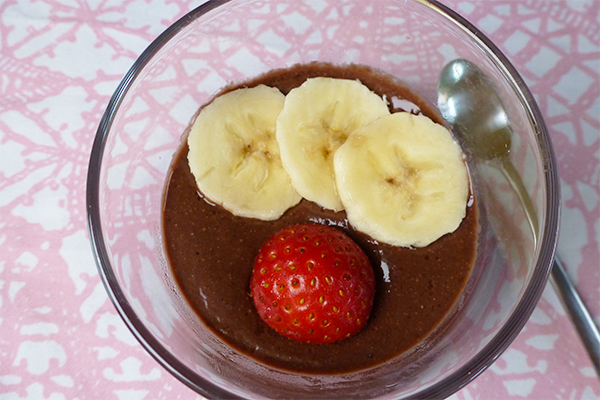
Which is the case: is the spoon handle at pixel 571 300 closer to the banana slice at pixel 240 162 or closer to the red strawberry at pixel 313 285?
the red strawberry at pixel 313 285

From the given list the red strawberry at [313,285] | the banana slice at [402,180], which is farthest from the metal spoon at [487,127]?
the red strawberry at [313,285]

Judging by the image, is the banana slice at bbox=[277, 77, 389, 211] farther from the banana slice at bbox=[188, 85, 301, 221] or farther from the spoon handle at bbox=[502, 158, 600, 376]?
the spoon handle at bbox=[502, 158, 600, 376]

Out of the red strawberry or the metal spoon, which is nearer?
the red strawberry

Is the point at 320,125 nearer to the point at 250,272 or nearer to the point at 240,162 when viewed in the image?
the point at 240,162

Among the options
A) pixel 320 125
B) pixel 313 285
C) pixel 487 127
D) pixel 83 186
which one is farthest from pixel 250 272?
pixel 487 127

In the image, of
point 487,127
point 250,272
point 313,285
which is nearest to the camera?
point 313,285

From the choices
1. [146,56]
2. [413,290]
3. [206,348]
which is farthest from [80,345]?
[413,290]

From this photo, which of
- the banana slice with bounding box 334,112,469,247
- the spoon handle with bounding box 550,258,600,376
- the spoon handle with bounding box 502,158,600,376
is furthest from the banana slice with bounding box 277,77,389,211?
the spoon handle with bounding box 550,258,600,376
